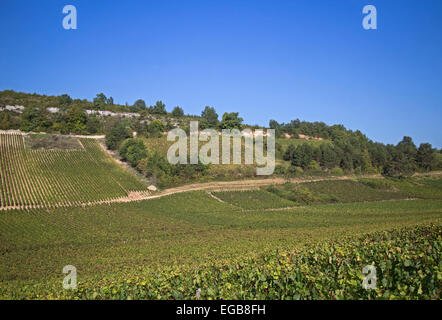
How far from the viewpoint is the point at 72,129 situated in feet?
293

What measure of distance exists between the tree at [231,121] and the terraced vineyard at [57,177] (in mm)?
45777

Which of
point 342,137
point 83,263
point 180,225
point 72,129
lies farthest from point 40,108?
point 342,137

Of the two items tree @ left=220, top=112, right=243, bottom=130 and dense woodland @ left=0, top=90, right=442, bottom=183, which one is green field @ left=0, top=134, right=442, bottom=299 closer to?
dense woodland @ left=0, top=90, right=442, bottom=183

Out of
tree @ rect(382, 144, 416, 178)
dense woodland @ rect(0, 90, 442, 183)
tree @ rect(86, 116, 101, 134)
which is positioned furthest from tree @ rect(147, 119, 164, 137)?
tree @ rect(382, 144, 416, 178)

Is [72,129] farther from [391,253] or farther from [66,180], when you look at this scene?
[391,253]

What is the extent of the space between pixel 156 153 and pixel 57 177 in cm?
2002

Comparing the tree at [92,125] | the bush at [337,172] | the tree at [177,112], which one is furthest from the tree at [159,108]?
the bush at [337,172]

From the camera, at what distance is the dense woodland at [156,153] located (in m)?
72.8

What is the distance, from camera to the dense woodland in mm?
72750

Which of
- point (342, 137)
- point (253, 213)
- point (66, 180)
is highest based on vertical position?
point (342, 137)

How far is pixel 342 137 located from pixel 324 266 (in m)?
124

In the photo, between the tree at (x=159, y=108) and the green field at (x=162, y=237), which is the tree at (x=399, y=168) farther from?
the tree at (x=159, y=108)

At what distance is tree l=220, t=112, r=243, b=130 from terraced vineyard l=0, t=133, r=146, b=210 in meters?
45.8

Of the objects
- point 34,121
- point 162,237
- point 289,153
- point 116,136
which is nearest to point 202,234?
point 162,237
